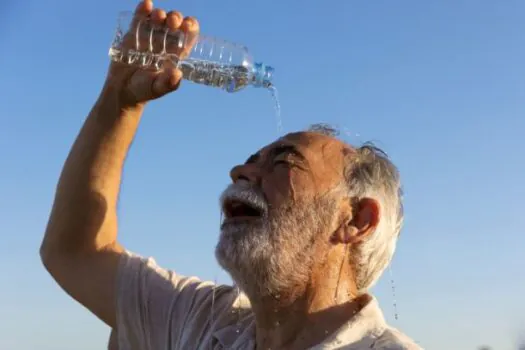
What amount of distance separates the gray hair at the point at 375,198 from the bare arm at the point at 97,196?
127 centimetres

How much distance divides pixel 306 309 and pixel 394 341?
0.61m

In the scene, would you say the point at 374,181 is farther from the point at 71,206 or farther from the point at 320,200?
the point at 71,206

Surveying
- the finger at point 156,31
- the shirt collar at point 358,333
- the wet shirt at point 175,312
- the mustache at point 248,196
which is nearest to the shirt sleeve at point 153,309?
the wet shirt at point 175,312

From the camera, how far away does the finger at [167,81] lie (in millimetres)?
4371

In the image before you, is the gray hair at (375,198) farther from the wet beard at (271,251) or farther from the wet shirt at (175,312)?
the wet shirt at (175,312)

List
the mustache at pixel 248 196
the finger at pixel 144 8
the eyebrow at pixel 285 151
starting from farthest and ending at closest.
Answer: the finger at pixel 144 8 < the eyebrow at pixel 285 151 < the mustache at pixel 248 196

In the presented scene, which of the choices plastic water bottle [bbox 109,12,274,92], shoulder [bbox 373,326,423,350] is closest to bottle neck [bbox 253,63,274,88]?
plastic water bottle [bbox 109,12,274,92]

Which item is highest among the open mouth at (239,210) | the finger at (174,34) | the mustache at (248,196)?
→ the finger at (174,34)

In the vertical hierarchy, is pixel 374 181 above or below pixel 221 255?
above

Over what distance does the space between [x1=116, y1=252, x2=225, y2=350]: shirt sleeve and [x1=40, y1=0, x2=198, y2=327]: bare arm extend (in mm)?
95

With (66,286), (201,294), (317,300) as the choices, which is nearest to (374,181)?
(317,300)

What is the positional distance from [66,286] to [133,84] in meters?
1.34

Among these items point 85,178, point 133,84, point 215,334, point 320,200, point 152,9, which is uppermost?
point 152,9

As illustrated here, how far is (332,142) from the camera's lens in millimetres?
4613
